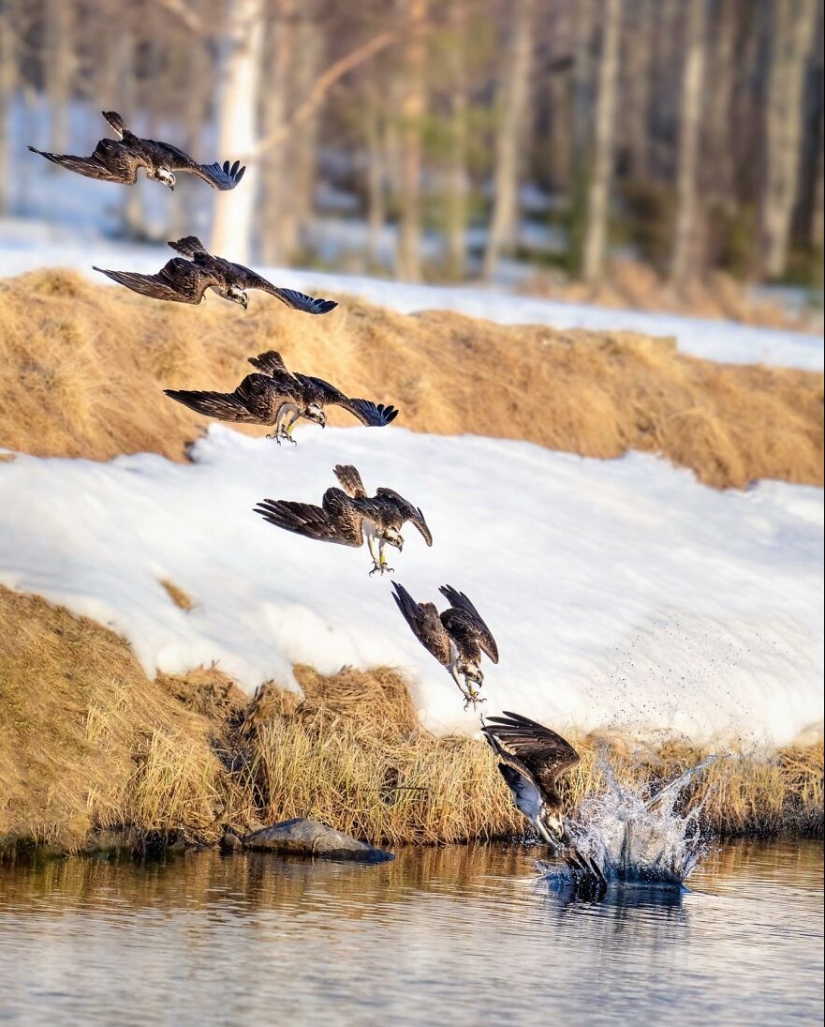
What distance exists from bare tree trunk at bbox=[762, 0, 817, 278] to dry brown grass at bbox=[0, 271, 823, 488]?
21.9 metres

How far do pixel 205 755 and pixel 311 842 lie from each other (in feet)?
2.19

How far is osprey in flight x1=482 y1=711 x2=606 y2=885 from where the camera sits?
809cm

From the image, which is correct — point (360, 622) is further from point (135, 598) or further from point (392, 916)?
point (392, 916)

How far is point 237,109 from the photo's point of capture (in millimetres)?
19875

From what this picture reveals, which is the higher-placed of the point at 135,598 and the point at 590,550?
the point at 590,550

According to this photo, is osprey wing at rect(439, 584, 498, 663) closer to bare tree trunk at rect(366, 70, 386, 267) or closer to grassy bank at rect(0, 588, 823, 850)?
grassy bank at rect(0, 588, 823, 850)

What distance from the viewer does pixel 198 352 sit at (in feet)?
42.2

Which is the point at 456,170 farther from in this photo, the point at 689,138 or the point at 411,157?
the point at 689,138

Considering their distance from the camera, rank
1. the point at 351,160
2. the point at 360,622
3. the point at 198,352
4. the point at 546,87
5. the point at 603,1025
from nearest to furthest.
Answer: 1. the point at 603,1025
2. the point at 360,622
3. the point at 198,352
4. the point at 351,160
5. the point at 546,87

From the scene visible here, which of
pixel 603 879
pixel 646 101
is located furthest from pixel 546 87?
pixel 603 879

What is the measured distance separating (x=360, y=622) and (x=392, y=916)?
117 inches

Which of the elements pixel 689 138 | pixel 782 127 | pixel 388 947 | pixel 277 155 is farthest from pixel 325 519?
pixel 782 127

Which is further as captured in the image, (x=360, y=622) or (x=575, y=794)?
(x=360, y=622)

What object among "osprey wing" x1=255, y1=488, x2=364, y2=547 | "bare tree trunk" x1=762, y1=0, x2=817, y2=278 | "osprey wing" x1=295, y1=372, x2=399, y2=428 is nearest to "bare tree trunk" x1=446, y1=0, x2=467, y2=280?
"bare tree trunk" x1=762, y1=0, x2=817, y2=278
